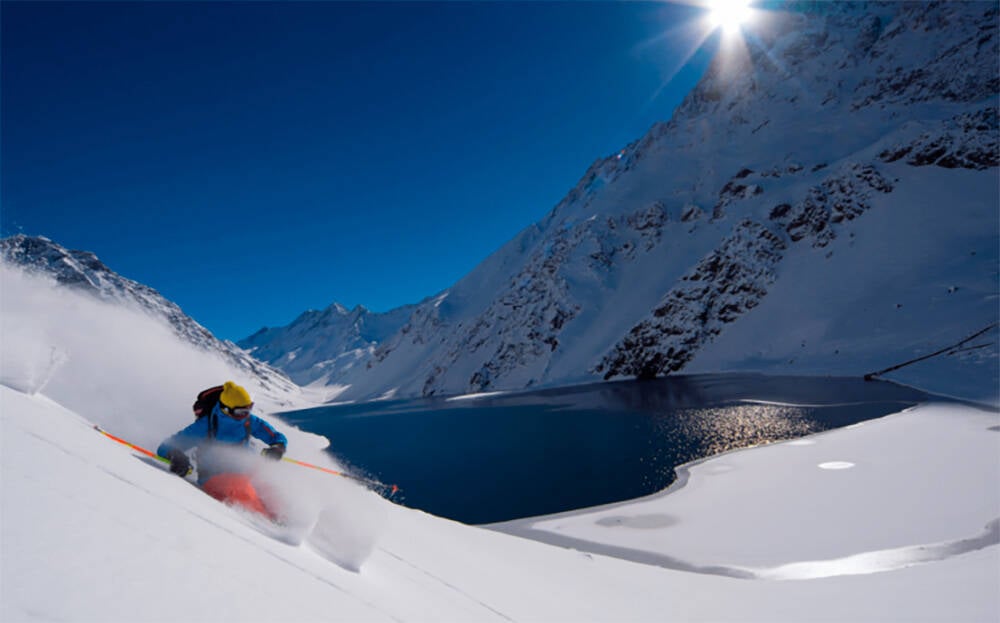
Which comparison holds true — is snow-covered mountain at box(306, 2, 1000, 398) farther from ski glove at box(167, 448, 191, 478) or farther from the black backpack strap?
ski glove at box(167, 448, 191, 478)

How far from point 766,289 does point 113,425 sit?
9595 cm

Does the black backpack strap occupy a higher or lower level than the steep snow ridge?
lower

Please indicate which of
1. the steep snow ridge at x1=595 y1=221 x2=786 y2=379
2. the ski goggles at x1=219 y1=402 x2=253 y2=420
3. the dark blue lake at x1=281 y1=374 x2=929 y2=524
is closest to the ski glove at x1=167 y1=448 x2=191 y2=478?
the ski goggles at x1=219 y1=402 x2=253 y2=420

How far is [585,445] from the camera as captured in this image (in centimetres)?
2606

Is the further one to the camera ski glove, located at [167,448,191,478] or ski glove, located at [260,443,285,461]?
ski glove, located at [260,443,285,461]

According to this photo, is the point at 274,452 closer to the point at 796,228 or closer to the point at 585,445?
the point at 585,445

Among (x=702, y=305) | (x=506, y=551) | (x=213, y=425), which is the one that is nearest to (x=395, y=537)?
(x=506, y=551)

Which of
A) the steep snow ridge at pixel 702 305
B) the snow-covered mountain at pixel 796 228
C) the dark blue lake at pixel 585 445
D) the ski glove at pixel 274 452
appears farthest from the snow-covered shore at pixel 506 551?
the steep snow ridge at pixel 702 305

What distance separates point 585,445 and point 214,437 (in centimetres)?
2254

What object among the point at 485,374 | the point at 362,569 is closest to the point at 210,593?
the point at 362,569

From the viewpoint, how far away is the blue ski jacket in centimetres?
586

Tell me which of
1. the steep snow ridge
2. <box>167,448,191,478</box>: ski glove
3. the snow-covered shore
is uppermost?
the steep snow ridge

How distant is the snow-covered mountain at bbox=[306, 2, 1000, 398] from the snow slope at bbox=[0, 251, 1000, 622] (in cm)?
3108

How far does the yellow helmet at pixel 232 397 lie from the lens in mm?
6453
